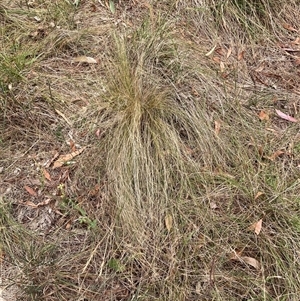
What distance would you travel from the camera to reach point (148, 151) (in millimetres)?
2404

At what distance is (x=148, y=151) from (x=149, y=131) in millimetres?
128

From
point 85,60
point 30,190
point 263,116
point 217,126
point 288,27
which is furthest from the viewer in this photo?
point 288,27

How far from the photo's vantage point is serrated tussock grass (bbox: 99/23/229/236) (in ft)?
7.53

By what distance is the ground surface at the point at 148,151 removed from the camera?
2133 millimetres

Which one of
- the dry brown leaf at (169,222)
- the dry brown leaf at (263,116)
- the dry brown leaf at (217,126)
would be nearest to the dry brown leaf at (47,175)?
the dry brown leaf at (169,222)

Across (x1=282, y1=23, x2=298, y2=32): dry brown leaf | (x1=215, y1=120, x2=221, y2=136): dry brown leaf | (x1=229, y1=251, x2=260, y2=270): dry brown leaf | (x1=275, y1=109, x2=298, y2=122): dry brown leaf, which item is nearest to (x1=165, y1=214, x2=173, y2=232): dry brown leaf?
(x1=229, y1=251, x2=260, y2=270): dry brown leaf

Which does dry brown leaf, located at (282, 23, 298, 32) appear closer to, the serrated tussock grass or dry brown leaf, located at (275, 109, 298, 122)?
dry brown leaf, located at (275, 109, 298, 122)

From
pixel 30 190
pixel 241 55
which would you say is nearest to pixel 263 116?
pixel 241 55

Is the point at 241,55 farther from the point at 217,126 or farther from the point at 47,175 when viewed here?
the point at 47,175

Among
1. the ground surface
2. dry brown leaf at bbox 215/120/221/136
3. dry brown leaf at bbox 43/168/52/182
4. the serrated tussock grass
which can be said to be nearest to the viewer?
the ground surface

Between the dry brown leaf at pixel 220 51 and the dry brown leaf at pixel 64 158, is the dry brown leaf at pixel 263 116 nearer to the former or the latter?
the dry brown leaf at pixel 220 51

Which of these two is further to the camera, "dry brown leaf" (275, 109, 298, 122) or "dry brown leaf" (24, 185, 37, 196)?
"dry brown leaf" (275, 109, 298, 122)

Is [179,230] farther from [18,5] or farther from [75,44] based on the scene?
[18,5]

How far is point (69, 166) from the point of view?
8.00 feet
